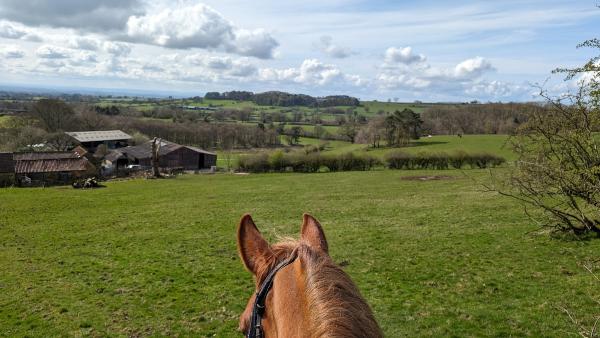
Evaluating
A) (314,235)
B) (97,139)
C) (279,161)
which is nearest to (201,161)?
(279,161)

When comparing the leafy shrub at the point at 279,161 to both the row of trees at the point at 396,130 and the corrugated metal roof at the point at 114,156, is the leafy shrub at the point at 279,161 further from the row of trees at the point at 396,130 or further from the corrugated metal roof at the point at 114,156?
the row of trees at the point at 396,130

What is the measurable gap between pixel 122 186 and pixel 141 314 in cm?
3594

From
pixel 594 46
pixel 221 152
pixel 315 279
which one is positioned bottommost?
pixel 221 152

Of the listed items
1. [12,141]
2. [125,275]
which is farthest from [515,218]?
[12,141]

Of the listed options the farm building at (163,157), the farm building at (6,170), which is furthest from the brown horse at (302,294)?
the farm building at (163,157)

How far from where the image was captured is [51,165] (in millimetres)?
48344

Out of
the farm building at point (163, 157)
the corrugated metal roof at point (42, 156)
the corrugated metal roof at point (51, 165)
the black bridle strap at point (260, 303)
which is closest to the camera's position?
the black bridle strap at point (260, 303)

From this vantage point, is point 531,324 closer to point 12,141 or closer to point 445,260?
point 445,260

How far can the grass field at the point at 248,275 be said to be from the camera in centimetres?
935

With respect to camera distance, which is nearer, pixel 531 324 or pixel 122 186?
pixel 531 324

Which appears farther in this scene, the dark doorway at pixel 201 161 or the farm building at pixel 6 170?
the dark doorway at pixel 201 161

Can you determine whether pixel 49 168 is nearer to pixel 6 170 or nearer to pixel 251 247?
pixel 6 170

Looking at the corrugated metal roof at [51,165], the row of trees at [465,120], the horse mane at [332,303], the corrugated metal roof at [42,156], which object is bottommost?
the corrugated metal roof at [51,165]

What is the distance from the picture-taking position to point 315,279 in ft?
5.39
